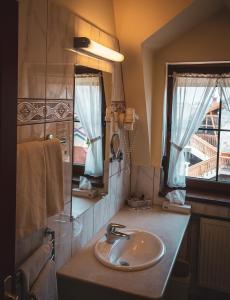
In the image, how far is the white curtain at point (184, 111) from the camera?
2738 millimetres

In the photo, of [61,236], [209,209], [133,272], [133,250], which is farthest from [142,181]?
[61,236]

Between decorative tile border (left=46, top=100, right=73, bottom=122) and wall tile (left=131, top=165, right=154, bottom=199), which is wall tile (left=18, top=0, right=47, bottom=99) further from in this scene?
wall tile (left=131, top=165, right=154, bottom=199)

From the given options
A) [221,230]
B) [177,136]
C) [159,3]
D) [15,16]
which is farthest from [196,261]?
[15,16]

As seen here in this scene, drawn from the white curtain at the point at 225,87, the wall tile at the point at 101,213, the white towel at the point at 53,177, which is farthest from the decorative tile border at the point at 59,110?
the white curtain at the point at 225,87

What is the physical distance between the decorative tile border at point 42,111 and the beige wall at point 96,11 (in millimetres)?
481

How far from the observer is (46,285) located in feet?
4.85

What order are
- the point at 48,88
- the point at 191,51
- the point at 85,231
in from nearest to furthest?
the point at 48,88 → the point at 85,231 → the point at 191,51

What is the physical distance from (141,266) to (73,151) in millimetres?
730

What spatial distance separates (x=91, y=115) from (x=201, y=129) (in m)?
1.20

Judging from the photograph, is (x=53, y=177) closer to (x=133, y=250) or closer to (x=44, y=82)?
(x=44, y=82)

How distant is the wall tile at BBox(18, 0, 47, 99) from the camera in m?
1.37

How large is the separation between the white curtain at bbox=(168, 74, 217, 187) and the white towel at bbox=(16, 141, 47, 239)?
165 cm

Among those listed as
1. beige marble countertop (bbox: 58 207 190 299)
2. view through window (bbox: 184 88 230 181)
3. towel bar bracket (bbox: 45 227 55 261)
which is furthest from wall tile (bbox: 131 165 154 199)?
towel bar bracket (bbox: 45 227 55 261)

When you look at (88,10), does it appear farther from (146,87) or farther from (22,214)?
(22,214)
